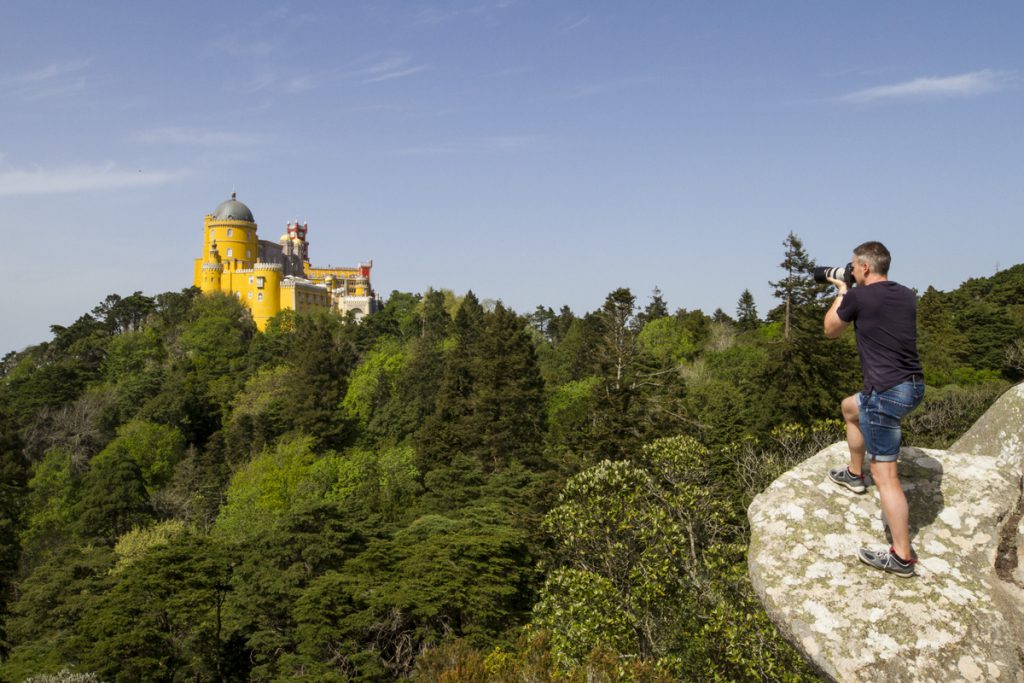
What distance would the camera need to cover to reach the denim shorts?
5.80 m

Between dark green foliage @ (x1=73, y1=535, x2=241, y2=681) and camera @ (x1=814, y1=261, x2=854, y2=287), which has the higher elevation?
camera @ (x1=814, y1=261, x2=854, y2=287)

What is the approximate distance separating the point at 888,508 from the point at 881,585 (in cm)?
50

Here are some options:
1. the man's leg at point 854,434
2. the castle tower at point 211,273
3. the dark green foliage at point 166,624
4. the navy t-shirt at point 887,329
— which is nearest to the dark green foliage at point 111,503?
the dark green foliage at point 166,624

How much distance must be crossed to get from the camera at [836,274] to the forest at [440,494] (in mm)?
4835

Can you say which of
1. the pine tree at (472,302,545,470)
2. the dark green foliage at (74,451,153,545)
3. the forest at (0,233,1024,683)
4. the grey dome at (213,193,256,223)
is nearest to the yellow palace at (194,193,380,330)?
the grey dome at (213,193,256,223)

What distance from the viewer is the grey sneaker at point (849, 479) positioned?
6.18 m

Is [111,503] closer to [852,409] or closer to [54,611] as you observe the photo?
[54,611]

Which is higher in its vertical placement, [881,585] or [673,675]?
[881,585]

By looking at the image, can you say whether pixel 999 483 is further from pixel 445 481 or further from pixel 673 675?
pixel 445 481

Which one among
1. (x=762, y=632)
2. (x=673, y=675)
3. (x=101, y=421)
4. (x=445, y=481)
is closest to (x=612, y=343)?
(x=445, y=481)

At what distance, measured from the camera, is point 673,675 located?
41.5 feet

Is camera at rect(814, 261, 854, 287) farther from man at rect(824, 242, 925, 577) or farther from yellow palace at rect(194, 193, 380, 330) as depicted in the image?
yellow palace at rect(194, 193, 380, 330)

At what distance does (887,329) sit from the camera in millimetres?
5852

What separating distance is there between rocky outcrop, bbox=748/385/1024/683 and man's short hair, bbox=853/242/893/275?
62.2 inches
